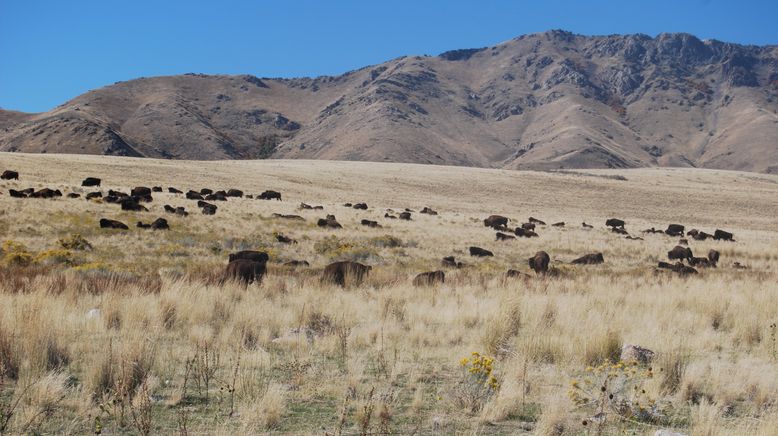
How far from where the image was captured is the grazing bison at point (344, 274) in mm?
14391

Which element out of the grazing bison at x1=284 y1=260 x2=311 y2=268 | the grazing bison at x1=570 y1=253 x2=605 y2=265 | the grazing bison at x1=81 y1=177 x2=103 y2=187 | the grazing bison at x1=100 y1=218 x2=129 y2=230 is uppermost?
the grazing bison at x1=81 y1=177 x2=103 y2=187

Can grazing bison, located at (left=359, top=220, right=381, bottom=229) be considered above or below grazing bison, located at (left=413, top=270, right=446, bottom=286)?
above

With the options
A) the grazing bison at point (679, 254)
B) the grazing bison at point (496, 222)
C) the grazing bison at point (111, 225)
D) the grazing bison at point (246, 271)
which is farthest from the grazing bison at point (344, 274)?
the grazing bison at point (496, 222)

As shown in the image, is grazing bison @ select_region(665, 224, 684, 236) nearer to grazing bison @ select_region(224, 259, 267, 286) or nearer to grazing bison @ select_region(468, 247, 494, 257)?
grazing bison @ select_region(468, 247, 494, 257)

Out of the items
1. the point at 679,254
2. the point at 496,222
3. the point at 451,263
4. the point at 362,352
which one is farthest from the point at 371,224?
the point at 362,352

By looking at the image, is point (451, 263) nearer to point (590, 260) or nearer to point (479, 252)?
point (479, 252)

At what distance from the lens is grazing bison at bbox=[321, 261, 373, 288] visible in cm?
1439

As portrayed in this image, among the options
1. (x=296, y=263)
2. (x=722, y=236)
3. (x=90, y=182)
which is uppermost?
(x=90, y=182)

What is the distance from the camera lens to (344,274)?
1493 centimetres

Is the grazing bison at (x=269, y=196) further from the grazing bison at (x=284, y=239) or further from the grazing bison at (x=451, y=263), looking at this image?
the grazing bison at (x=451, y=263)

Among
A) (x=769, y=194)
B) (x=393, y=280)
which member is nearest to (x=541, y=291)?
(x=393, y=280)

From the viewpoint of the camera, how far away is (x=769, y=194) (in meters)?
81.9

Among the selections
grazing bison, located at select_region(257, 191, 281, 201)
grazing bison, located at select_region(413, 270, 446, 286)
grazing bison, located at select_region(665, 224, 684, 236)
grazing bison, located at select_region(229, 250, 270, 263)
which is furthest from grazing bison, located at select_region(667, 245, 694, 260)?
grazing bison, located at select_region(257, 191, 281, 201)

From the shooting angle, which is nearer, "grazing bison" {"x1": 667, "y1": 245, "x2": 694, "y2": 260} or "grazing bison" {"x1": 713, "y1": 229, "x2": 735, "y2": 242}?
"grazing bison" {"x1": 667, "y1": 245, "x2": 694, "y2": 260}
